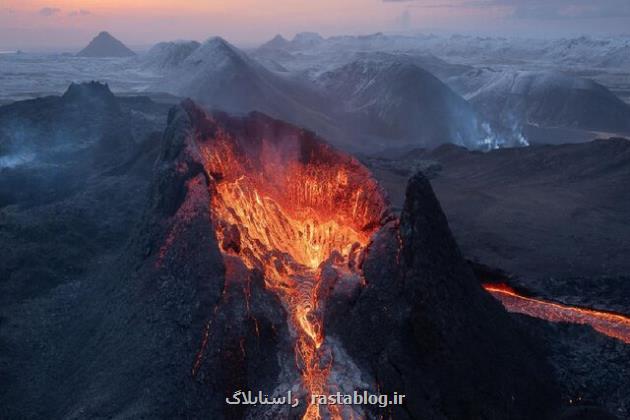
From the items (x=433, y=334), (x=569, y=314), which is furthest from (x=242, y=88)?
(x=433, y=334)

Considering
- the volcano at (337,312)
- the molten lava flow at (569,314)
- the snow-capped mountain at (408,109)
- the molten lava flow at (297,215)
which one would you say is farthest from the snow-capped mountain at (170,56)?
the volcano at (337,312)

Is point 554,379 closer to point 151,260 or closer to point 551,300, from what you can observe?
point 551,300

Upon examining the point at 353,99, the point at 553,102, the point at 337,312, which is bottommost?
the point at 337,312

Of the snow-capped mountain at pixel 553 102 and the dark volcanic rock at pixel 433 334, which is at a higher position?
the snow-capped mountain at pixel 553 102

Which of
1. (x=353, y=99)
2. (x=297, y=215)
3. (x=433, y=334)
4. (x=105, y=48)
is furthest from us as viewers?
(x=105, y=48)

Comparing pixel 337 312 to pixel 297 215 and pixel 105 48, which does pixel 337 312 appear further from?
pixel 105 48

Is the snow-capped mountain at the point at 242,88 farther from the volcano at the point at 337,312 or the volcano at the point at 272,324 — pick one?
the volcano at the point at 337,312

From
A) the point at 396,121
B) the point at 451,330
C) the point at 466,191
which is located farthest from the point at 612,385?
the point at 396,121
